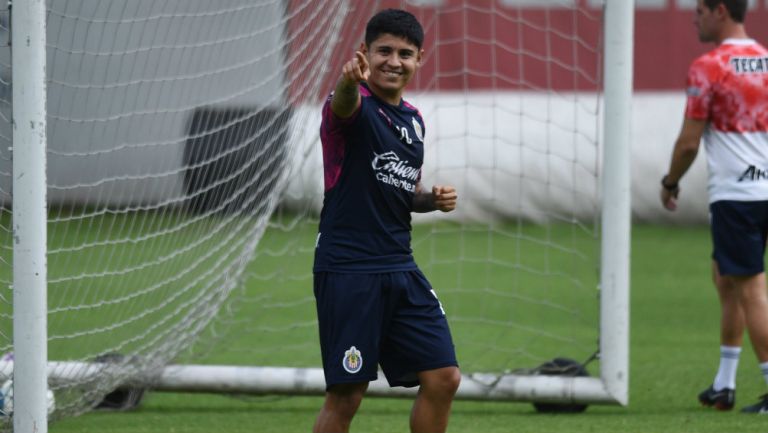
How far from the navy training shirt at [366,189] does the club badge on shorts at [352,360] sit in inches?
9.8

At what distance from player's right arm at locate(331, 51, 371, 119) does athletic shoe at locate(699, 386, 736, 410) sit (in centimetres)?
251

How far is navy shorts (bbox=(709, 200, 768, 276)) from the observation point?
536 cm

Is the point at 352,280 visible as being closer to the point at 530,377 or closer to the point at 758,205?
the point at 530,377

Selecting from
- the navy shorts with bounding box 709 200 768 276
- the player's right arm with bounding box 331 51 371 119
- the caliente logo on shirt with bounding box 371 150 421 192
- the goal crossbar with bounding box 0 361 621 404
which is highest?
the player's right arm with bounding box 331 51 371 119

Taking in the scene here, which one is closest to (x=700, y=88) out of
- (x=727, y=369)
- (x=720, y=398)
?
(x=727, y=369)

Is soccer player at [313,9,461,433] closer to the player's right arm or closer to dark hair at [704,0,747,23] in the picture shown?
the player's right arm

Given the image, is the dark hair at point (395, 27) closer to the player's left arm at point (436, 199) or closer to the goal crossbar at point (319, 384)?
the player's left arm at point (436, 199)

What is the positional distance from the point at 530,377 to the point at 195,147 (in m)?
1.75

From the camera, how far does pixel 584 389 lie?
211 inches

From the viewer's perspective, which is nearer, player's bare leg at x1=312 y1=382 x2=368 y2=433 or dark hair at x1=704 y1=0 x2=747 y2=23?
player's bare leg at x1=312 y1=382 x2=368 y2=433

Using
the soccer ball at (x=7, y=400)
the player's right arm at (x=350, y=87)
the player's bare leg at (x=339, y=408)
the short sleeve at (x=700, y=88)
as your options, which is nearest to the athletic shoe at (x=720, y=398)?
the short sleeve at (x=700, y=88)

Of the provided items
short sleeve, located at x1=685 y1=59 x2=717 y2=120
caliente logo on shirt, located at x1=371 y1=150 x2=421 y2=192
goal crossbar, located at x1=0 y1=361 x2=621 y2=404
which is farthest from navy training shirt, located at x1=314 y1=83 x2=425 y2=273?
short sleeve, located at x1=685 y1=59 x2=717 y2=120

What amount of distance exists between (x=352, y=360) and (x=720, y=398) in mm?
2254

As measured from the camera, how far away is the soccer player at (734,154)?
535 cm
